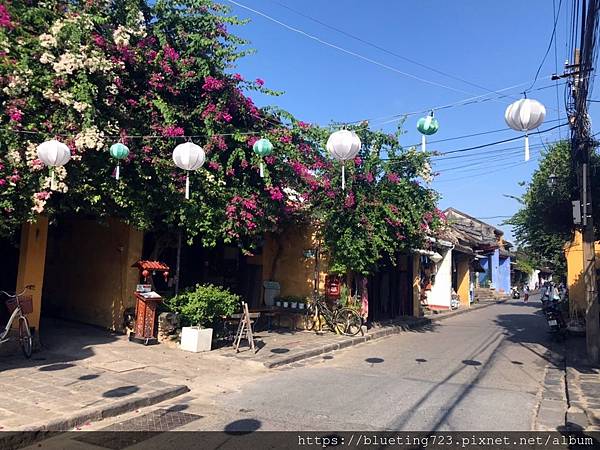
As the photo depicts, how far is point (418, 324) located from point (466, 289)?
12.7 metres

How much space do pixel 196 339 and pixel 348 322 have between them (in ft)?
16.5

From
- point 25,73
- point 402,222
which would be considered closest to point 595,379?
point 402,222

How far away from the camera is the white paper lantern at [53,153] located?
7.73 metres

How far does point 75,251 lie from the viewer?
1309 centimetres

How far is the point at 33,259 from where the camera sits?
933 centimetres

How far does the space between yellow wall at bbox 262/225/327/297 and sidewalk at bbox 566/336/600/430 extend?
274 inches

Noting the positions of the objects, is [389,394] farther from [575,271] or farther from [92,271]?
[575,271]

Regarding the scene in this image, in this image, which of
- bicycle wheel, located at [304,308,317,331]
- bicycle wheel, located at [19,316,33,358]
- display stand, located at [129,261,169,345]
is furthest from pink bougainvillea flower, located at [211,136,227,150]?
bicycle wheel, located at [304,308,317,331]

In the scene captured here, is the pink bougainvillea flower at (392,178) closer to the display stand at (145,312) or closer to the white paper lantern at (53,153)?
the display stand at (145,312)

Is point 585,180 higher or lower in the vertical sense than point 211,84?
lower

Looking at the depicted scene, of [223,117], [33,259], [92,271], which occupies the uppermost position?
[223,117]

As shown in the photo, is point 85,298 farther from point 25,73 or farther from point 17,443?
point 17,443

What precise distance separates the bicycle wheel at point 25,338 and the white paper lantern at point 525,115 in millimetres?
8999

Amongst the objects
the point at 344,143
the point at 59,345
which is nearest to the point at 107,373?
the point at 59,345
